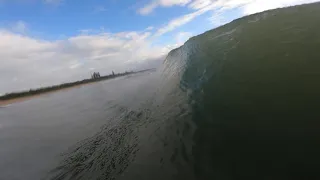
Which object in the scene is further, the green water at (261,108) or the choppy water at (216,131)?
the choppy water at (216,131)

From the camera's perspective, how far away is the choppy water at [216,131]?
6465 mm

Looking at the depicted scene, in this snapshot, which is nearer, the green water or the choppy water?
the green water

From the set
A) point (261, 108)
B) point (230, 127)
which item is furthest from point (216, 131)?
point (261, 108)

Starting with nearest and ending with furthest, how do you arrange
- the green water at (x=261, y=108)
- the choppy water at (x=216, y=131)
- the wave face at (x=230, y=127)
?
1. the green water at (x=261, y=108)
2. the wave face at (x=230, y=127)
3. the choppy water at (x=216, y=131)

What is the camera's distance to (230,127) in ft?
26.7

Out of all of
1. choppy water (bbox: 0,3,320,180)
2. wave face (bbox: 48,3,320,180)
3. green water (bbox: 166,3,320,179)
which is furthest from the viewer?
choppy water (bbox: 0,3,320,180)

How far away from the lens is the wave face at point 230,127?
20.8 ft

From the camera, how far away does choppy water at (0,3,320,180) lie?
6.46 metres

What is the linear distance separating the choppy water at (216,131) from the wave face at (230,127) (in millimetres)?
32

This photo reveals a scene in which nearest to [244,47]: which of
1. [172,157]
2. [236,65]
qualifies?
[236,65]

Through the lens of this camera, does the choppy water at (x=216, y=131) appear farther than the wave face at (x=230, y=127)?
Yes

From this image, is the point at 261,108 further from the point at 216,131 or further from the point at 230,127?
the point at 216,131

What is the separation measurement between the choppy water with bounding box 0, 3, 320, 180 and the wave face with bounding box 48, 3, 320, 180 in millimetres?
32

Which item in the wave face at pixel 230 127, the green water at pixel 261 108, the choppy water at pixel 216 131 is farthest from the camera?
the choppy water at pixel 216 131
